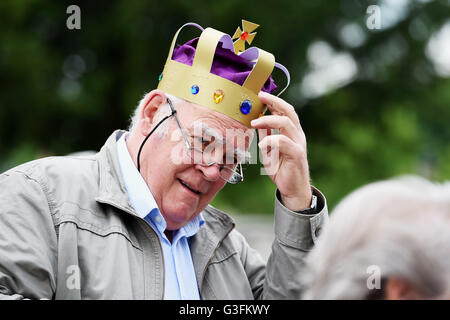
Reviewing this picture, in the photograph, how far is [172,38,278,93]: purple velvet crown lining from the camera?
2.62 meters

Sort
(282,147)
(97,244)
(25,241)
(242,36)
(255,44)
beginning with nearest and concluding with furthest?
(25,241)
(97,244)
(282,147)
(242,36)
(255,44)

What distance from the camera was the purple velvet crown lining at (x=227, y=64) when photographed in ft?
8.61

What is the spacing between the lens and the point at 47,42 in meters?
13.1

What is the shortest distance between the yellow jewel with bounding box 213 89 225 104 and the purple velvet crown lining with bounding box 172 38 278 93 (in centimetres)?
8

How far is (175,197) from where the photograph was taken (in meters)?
2.58

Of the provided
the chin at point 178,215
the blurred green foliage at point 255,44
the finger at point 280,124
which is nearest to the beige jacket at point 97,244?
the chin at point 178,215

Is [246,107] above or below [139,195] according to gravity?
above

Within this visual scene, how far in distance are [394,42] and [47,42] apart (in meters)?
7.39

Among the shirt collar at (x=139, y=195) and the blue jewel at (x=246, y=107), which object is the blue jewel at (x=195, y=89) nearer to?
the blue jewel at (x=246, y=107)

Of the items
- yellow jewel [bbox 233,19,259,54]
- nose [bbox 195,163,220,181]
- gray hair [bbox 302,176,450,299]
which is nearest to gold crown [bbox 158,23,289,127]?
yellow jewel [bbox 233,19,259,54]

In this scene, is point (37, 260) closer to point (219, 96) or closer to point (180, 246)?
point (180, 246)

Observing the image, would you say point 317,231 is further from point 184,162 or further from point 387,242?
point 387,242

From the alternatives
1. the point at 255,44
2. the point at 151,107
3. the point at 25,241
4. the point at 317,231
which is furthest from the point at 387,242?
the point at 255,44

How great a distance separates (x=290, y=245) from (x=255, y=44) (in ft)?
28.7
